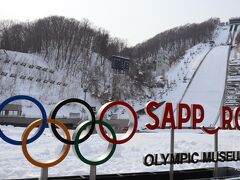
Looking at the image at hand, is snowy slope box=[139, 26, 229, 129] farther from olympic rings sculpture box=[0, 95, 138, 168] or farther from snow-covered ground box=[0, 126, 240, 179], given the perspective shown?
olympic rings sculpture box=[0, 95, 138, 168]

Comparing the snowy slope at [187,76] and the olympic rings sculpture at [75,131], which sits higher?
the snowy slope at [187,76]

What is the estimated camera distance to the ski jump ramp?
4791 cm

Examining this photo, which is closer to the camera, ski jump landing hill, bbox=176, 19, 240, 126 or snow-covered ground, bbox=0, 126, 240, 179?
snow-covered ground, bbox=0, 126, 240, 179

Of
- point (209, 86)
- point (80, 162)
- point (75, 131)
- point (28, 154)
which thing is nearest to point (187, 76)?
point (209, 86)

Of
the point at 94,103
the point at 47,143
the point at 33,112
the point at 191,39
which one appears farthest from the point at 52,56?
the point at 191,39

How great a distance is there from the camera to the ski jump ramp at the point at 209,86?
4791 centimetres

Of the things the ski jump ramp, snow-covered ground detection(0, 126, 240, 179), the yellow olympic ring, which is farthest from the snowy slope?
the yellow olympic ring

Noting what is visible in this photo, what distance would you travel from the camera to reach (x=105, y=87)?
59.2 meters

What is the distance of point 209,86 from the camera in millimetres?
59344

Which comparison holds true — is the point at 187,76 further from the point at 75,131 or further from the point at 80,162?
the point at 75,131

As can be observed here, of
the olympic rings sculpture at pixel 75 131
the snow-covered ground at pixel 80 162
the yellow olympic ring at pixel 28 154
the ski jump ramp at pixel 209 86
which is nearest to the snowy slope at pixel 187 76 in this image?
the ski jump ramp at pixel 209 86

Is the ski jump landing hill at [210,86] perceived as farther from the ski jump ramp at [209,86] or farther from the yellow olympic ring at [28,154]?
the yellow olympic ring at [28,154]

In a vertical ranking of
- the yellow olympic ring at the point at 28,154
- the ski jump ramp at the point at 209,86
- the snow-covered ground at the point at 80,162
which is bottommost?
the snow-covered ground at the point at 80,162

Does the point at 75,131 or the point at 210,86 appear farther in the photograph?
the point at 210,86
